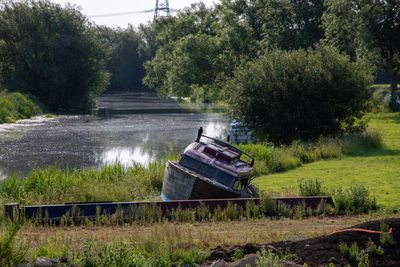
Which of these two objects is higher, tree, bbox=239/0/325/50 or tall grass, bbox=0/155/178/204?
tree, bbox=239/0/325/50

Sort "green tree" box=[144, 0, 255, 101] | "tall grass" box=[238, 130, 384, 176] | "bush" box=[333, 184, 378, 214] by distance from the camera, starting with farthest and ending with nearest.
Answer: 1. "green tree" box=[144, 0, 255, 101]
2. "tall grass" box=[238, 130, 384, 176]
3. "bush" box=[333, 184, 378, 214]

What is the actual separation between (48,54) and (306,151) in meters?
49.1

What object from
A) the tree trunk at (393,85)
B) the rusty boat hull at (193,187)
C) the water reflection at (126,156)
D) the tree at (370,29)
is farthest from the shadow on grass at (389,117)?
the rusty boat hull at (193,187)

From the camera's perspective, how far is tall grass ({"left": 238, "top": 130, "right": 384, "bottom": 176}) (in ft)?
73.6

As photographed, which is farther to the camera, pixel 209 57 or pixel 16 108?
pixel 16 108

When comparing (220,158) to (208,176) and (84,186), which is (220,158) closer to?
(208,176)

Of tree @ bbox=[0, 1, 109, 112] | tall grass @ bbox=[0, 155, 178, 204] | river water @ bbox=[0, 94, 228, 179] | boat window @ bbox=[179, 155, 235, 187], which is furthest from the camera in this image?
tree @ bbox=[0, 1, 109, 112]

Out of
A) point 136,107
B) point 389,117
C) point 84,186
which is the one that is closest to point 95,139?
point 84,186

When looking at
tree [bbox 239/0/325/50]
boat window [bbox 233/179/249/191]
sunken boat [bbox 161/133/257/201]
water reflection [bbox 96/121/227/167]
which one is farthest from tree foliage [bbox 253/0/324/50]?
boat window [bbox 233/179/249/191]

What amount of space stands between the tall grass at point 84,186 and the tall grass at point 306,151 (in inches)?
208

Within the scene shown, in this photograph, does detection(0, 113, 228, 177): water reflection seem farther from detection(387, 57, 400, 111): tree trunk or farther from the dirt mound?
the dirt mound

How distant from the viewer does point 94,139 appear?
3738 centimetres

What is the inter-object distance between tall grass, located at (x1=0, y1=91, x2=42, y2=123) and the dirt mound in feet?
141

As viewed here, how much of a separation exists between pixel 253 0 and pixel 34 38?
30025 mm
